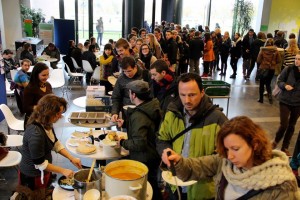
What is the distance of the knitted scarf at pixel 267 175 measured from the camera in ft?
4.19

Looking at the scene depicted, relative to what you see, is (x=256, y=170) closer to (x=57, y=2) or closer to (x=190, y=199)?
(x=190, y=199)

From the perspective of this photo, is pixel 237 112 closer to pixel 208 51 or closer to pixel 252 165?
pixel 208 51

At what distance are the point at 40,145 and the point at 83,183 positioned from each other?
0.66m

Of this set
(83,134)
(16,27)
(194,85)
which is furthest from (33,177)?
(16,27)

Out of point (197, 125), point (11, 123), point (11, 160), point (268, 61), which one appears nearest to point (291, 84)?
point (197, 125)

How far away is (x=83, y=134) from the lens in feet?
10.0

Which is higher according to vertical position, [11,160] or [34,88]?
[34,88]

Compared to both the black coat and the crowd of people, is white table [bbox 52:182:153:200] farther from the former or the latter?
the black coat

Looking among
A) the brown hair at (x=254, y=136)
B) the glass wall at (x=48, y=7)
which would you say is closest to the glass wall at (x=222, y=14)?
the glass wall at (x=48, y=7)

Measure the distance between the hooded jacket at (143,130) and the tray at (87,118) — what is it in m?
0.80

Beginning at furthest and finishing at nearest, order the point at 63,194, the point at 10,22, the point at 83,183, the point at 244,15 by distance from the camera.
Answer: the point at 244,15 → the point at 10,22 → the point at 63,194 → the point at 83,183

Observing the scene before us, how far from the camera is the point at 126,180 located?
161 cm

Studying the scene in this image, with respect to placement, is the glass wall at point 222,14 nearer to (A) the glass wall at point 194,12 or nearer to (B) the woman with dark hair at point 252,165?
(A) the glass wall at point 194,12

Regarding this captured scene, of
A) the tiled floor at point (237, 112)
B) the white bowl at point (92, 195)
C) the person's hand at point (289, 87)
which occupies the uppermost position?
the person's hand at point (289, 87)
